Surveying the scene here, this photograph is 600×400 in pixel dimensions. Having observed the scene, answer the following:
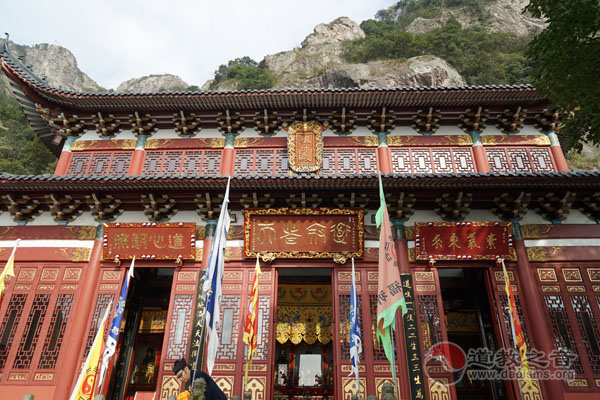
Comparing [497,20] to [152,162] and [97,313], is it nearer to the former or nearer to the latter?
[152,162]

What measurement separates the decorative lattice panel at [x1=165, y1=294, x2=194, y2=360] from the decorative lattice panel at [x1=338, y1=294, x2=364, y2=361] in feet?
10.1

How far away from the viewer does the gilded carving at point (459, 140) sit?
1045 centimetres

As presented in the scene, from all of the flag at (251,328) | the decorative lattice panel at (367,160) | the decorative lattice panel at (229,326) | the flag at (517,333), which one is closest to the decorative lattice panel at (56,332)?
the decorative lattice panel at (229,326)

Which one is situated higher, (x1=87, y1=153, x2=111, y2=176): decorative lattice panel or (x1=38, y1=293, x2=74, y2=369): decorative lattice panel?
(x1=87, y1=153, x2=111, y2=176): decorative lattice panel

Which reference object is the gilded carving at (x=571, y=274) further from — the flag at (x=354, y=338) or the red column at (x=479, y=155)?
the flag at (x=354, y=338)

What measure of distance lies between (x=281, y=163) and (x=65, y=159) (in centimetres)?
609

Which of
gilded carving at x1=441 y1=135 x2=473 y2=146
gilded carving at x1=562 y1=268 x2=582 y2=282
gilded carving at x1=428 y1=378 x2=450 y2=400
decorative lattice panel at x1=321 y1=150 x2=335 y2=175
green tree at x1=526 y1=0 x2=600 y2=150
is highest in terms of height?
gilded carving at x1=441 y1=135 x2=473 y2=146

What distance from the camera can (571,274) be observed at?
8.00 metres

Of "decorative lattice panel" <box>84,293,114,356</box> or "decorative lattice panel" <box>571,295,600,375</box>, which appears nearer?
"decorative lattice panel" <box>571,295,600,375</box>

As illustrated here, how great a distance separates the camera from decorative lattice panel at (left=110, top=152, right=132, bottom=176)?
10.6 meters

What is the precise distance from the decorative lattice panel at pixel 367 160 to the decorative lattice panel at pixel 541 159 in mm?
4187

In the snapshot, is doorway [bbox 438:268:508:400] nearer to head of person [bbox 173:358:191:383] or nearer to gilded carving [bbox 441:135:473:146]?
gilded carving [bbox 441:135:473:146]

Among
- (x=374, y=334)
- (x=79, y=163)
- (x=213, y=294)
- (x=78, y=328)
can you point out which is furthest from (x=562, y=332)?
(x=79, y=163)


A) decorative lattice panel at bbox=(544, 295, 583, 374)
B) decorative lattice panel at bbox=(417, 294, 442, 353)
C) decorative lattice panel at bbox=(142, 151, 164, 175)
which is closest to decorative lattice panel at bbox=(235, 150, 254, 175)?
decorative lattice panel at bbox=(142, 151, 164, 175)
